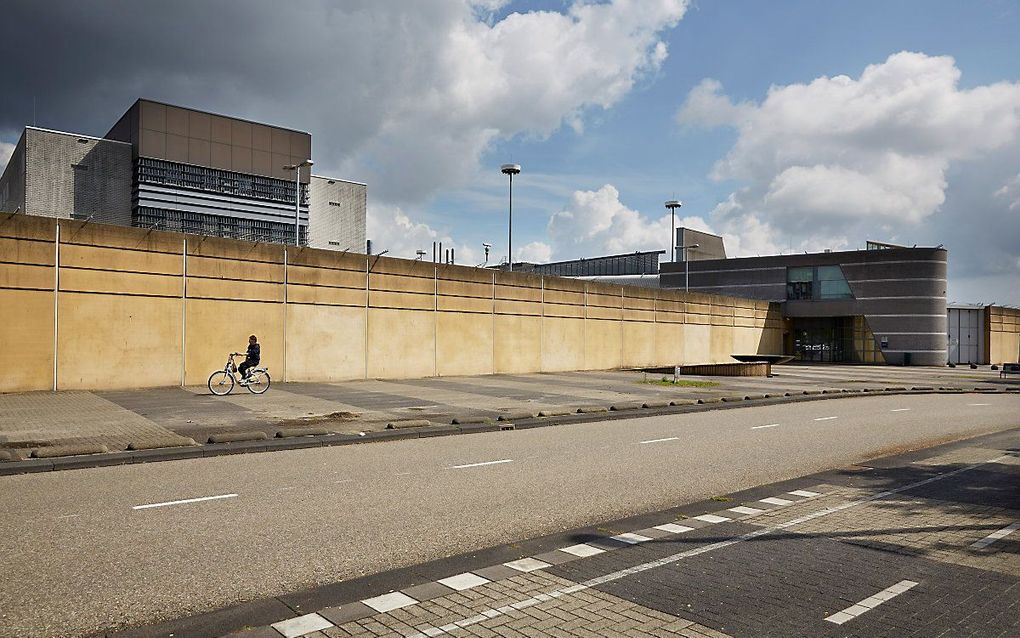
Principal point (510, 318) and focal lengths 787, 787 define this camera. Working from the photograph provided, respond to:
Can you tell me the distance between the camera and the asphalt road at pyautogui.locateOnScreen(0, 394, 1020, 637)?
5.68 meters

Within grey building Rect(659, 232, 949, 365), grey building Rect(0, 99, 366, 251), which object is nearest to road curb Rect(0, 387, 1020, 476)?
grey building Rect(659, 232, 949, 365)

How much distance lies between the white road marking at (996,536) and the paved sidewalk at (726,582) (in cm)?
2

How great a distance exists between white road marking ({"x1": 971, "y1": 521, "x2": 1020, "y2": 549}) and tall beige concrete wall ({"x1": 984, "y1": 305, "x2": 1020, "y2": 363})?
7602 cm

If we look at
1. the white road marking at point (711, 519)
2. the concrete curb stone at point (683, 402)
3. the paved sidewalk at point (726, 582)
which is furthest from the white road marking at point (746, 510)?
the concrete curb stone at point (683, 402)

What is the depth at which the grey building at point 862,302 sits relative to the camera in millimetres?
64375

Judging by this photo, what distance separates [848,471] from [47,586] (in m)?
9.87

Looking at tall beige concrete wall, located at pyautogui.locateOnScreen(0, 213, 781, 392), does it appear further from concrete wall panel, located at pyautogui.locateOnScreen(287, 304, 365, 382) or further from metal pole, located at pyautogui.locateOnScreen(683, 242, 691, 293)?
metal pole, located at pyautogui.locateOnScreen(683, 242, 691, 293)

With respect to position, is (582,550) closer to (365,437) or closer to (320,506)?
(320,506)

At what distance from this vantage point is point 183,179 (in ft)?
241

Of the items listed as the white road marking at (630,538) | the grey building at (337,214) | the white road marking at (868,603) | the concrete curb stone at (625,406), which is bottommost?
the white road marking at (630,538)

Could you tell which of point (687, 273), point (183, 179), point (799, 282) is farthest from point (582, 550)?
point (183, 179)

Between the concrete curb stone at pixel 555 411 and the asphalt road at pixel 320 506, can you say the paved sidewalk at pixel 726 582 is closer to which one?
the asphalt road at pixel 320 506

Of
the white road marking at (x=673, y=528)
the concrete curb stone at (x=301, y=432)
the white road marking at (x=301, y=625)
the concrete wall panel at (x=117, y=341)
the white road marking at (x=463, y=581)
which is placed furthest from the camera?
the concrete wall panel at (x=117, y=341)

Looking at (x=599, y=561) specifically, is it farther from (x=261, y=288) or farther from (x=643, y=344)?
(x=643, y=344)
